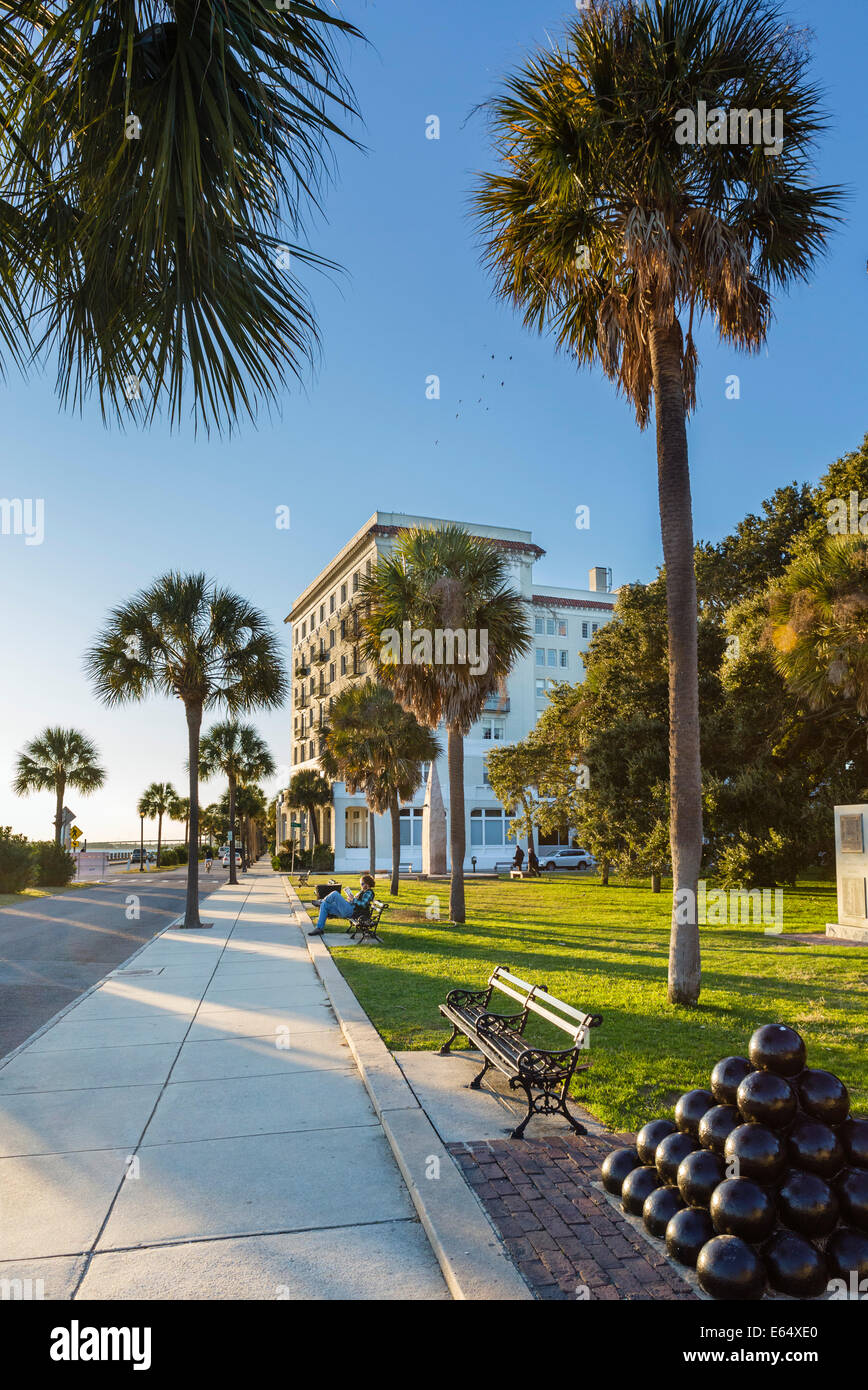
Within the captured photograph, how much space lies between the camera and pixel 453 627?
19000 mm

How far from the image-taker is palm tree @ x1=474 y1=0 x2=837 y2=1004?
29.2 ft

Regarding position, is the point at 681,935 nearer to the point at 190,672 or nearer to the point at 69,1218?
the point at 69,1218

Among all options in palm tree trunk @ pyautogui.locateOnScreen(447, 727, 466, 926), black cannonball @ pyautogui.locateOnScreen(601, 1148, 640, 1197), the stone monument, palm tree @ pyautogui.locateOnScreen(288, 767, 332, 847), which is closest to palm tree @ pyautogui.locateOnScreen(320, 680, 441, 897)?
palm tree trunk @ pyautogui.locateOnScreen(447, 727, 466, 926)

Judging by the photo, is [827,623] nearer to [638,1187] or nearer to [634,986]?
[634,986]

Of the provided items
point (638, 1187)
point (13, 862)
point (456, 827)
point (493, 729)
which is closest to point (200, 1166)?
point (638, 1187)

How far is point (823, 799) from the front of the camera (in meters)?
22.6

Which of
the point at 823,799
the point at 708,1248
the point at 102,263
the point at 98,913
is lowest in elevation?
the point at 98,913

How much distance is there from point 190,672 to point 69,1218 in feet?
58.1

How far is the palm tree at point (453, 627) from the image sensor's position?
62.5 ft

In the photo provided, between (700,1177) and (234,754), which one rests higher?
(234,754)

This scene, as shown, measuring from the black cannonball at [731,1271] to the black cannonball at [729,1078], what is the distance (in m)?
0.66

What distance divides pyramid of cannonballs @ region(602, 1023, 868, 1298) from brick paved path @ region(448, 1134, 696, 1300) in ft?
0.61

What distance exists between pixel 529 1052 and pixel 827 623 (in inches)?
468
